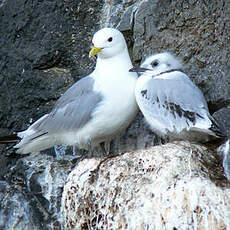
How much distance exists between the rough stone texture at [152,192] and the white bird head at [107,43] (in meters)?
0.78

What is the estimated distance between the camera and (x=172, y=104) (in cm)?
365

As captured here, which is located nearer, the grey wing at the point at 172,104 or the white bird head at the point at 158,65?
the grey wing at the point at 172,104

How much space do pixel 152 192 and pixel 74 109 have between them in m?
0.98

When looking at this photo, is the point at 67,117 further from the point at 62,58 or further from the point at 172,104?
the point at 62,58

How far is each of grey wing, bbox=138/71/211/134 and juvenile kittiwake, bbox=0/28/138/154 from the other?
165 mm

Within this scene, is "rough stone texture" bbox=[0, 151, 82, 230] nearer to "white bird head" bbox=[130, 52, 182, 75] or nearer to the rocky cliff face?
the rocky cliff face

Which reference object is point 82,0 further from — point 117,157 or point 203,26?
point 117,157

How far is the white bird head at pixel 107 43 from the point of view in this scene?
4045 millimetres

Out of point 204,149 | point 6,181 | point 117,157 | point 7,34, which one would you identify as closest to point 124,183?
point 117,157

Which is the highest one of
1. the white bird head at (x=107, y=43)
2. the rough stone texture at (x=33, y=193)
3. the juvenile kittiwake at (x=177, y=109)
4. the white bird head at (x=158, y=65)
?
the white bird head at (x=107, y=43)

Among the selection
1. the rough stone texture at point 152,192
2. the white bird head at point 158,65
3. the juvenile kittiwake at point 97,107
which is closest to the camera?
the rough stone texture at point 152,192

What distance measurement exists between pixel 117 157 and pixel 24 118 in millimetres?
1376

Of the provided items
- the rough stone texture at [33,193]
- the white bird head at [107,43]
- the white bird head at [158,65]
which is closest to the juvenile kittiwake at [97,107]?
the white bird head at [107,43]

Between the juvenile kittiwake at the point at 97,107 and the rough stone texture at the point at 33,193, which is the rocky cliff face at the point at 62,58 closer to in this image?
the rough stone texture at the point at 33,193
